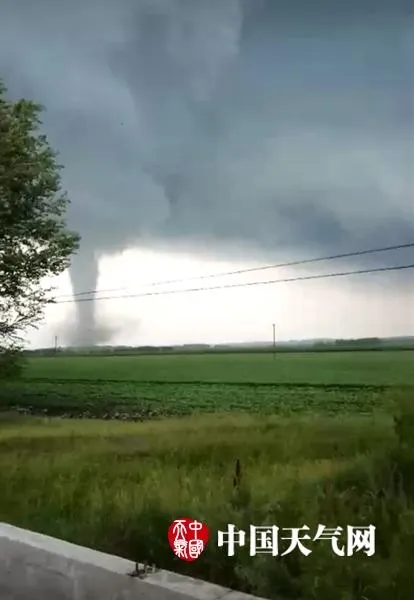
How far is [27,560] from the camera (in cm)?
205

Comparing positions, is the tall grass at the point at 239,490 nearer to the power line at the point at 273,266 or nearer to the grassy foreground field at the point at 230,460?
the grassy foreground field at the point at 230,460

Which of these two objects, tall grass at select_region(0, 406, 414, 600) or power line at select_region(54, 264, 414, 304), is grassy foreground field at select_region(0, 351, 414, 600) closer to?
tall grass at select_region(0, 406, 414, 600)

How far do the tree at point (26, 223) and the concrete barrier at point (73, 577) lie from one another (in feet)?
2.21

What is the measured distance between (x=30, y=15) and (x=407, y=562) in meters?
2.11

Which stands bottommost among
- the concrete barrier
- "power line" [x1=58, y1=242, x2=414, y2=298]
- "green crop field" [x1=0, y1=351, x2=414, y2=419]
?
the concrete barrier

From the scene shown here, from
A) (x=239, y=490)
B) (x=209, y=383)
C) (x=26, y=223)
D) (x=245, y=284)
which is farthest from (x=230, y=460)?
(x=26, y=223)

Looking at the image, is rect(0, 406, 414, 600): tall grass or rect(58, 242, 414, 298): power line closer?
rect(0, 406, 414, 600): tall grass

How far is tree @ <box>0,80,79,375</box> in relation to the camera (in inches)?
92.0

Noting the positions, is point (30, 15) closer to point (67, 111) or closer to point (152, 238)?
point (67, 111)

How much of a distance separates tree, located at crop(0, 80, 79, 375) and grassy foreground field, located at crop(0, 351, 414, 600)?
0.72 feet

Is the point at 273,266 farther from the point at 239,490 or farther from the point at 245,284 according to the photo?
the point at 239,490

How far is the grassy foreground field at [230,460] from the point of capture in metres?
1.59

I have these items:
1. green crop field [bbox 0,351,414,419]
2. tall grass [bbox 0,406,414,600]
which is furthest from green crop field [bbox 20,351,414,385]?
tall grass [bbox 0,406,414,600]

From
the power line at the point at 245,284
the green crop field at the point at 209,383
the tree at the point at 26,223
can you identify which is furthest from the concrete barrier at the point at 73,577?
the power line at the point at 245,284
